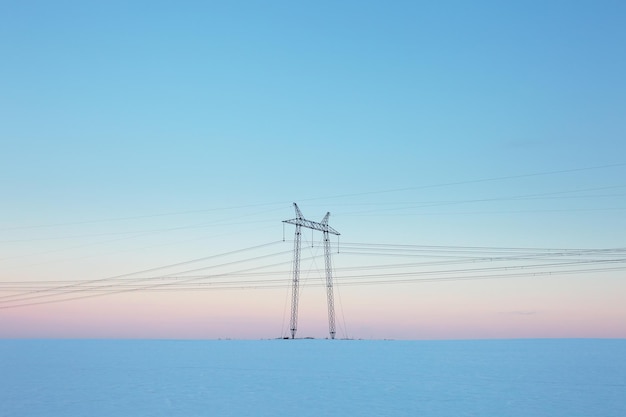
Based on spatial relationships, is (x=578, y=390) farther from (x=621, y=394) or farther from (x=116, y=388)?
(x=116, y=388)

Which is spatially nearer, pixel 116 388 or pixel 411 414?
pixel 411 414

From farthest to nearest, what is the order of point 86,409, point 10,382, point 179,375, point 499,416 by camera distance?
point 179,375, point 10,382, point 86,409, point 499,416

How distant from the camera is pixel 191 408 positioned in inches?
1928

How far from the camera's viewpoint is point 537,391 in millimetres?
61000

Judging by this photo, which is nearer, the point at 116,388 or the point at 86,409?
the point at 86,409

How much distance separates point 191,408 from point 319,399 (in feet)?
37.4

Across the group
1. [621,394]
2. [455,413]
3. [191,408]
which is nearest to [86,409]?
[191,408]

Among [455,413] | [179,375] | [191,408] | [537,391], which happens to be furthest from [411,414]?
[179,375]

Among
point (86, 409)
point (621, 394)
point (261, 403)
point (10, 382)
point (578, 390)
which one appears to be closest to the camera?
point (86, 409)

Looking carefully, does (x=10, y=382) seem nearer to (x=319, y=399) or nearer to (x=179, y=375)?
(x=179, y=375)

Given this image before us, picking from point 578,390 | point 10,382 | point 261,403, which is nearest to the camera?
point 261,403

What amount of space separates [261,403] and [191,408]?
5.94 meters

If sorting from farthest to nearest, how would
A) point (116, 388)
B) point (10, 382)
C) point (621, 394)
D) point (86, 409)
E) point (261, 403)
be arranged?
point (10, 382), point (116, 388), point (621, 394), point (261, 403), point (86, 409)

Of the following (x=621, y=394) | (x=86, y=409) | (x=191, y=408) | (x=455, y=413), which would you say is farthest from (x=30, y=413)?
(x=621, y=394)
